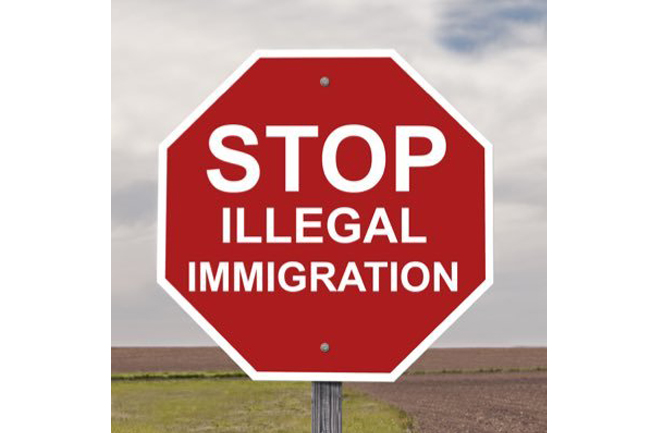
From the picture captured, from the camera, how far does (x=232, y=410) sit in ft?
114

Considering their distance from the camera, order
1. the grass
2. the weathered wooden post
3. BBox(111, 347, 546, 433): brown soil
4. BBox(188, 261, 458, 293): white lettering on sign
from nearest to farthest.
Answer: BBox(188, 261, 458, 293): white lettering on sign
the weathered wooden post
the grass
BBox(111, 347, 546, 433): brown soil

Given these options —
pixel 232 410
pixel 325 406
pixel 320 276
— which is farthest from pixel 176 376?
pixel 320 276

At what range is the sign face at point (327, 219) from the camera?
3.61 metres

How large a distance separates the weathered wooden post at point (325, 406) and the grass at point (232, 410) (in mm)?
22520

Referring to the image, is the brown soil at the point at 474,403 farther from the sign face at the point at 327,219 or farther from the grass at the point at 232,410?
the sign face at the point at 327,219

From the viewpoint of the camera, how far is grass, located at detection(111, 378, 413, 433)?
2783 cm

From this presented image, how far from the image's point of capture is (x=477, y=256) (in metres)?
3.60

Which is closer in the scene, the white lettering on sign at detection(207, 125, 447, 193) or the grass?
the white lettering on sign at detection(207, 125, 447, 193)

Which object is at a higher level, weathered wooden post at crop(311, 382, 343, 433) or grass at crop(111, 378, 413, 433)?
weathered wooden post at crop(311, 382, 343, 433)

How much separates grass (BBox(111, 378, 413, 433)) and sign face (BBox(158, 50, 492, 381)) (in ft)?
74.7

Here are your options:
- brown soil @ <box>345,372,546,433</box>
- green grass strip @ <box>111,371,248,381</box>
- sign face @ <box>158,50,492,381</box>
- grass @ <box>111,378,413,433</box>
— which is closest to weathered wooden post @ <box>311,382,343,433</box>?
sign face @ <box>158,50,492,381</box>

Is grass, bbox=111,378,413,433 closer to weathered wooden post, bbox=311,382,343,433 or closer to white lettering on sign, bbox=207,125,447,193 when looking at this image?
weathered wooden post, bbox=311,382,343,433

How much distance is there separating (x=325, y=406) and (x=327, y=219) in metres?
0.84

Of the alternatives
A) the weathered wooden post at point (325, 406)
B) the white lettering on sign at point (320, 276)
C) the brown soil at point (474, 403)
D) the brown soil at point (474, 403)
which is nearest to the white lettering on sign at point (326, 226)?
the white lettering on sign at point (320, 276)
